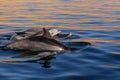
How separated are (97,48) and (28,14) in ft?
44.5

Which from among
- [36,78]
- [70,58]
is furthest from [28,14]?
[36,78]

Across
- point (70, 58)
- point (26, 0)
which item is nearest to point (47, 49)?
point (70, 58)

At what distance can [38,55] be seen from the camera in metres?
10.2

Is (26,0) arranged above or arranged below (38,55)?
above

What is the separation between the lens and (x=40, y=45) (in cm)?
1103

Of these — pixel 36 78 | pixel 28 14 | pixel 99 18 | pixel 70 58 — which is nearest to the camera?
pixel 36 78

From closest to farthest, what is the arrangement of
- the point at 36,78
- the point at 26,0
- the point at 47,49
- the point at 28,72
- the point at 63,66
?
1. the point at 36,78
2. the point at 28,72
3. the point at 63,66
4. the point at 47,49
5. the point at 26,0

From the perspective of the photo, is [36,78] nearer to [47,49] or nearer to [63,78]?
[63,78]

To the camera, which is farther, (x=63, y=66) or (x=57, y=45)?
(x=57, y=45)

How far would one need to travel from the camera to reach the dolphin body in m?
10.9

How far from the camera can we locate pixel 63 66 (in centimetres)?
897

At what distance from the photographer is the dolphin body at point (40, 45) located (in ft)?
35.7

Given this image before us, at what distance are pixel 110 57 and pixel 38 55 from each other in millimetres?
2238

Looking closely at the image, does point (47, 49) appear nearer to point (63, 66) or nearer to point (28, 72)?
point (63, 66)
